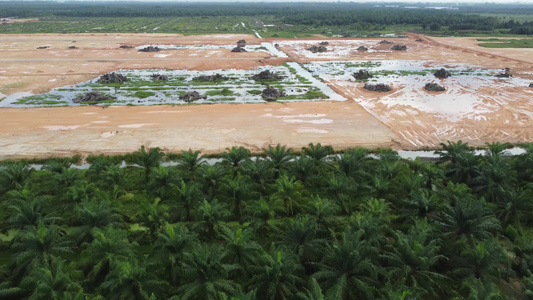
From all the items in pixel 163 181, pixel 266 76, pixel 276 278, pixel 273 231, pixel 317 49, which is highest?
pixel 317 49

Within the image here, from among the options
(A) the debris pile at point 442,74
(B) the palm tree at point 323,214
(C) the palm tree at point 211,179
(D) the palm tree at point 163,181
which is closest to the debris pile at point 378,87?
(A) the debris pile at point 442,74

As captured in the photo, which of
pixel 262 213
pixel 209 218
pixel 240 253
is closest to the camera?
pixel 240 253

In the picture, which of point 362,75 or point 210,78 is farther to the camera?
point 362,75

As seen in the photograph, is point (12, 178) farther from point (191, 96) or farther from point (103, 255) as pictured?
point (191, 96)

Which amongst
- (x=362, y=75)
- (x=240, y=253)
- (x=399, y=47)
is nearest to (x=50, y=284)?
(x=240, y=253)

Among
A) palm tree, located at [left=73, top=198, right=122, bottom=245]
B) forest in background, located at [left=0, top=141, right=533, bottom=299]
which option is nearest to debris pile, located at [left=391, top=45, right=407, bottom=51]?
forest in background, located at [left=0, top=141, right=533, bottom=299]

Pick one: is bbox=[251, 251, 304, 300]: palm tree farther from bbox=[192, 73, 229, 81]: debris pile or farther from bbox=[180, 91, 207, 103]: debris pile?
bbox=[192, 73, 229, 81]: debris pile

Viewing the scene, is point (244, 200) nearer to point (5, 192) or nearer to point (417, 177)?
point (417, 177)
